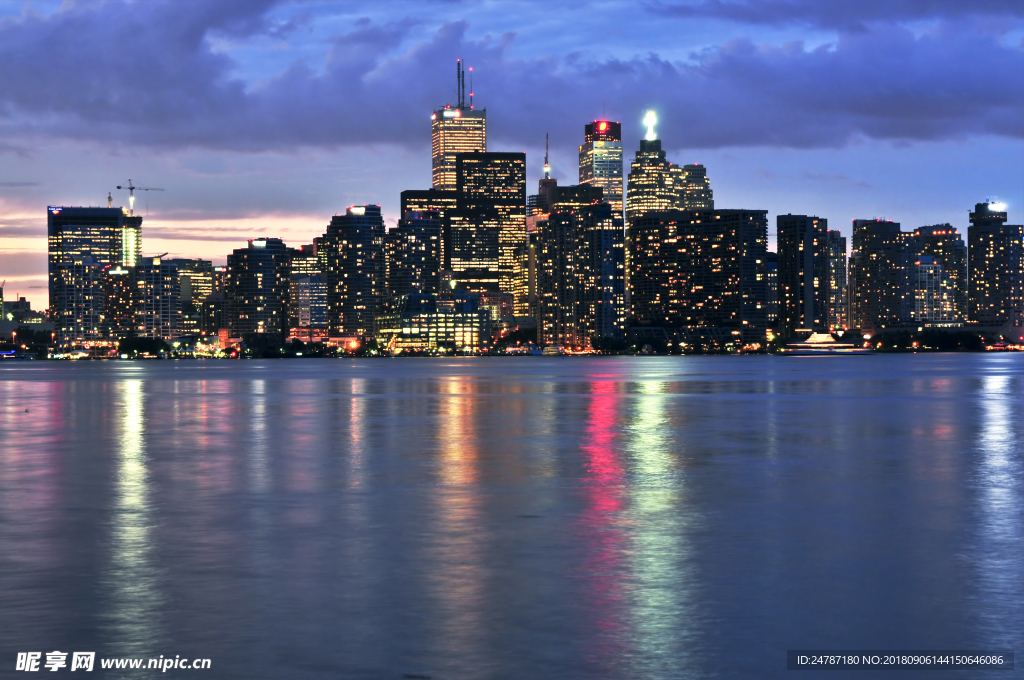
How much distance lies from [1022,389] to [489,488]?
89855mm

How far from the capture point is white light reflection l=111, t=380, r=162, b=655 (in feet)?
53.5

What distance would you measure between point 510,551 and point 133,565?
7.24 m

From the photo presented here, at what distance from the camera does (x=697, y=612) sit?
17.4 meters

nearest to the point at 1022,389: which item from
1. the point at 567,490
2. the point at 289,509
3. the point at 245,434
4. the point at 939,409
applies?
the point at 939,409

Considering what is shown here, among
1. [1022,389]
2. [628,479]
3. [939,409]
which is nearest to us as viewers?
[628,479]

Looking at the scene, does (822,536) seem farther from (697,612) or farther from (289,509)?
(289,509)

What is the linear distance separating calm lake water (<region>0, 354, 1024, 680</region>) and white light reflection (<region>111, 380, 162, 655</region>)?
79mm

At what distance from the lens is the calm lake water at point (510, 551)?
15680 mm

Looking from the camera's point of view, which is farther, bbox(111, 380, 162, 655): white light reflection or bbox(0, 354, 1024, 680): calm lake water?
bbox(111, 380, 162, 655): white light reflection

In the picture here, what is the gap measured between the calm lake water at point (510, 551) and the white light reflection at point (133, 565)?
79 millimetres

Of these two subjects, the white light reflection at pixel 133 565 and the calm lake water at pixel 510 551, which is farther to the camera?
the white light reflection at pixel 133 565

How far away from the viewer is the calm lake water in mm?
15680

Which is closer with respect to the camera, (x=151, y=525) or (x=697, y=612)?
(x=697, y=612)

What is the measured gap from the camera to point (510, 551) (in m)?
23.1
